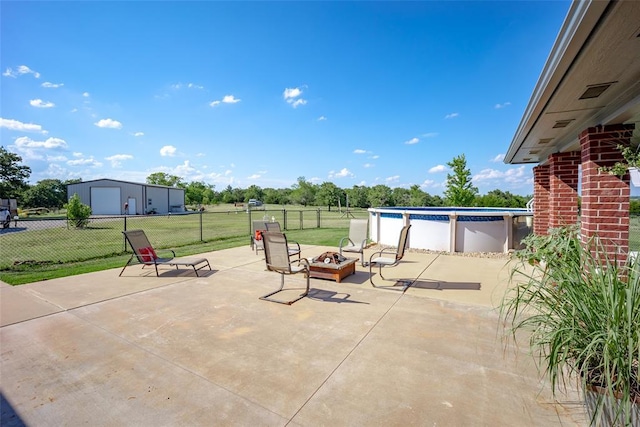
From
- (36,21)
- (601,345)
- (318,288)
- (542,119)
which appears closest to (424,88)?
(542,119)

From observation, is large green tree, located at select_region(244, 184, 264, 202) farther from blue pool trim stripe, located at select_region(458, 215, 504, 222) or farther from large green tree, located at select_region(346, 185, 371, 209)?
blue pool trim stripe, located at select_region(458, 215, 504, 222)

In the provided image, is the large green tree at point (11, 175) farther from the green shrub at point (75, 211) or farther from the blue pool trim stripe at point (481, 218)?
the blue pool trim stripe at point (481, 218)

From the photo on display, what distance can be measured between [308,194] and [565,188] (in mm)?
66627

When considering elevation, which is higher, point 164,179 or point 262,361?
point 164,179

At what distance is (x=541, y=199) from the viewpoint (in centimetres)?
829

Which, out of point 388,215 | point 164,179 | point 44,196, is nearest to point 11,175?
point 44,196

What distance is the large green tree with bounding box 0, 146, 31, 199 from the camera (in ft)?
143

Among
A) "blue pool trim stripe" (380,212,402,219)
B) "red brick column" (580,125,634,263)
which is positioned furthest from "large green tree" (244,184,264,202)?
"red brick column" (580,125,634,263)

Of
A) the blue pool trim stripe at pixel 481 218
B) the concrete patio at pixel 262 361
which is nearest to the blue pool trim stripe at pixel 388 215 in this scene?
the blue pool trim stripe at pixel 481 218

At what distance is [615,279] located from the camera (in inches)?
72.4

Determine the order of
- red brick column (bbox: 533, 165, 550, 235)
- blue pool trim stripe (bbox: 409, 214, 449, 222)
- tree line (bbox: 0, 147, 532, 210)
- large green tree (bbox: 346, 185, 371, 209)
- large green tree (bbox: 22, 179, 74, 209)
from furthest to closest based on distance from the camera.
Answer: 1. large green tree (bbox: 346, 185, 371, 209)
2. large green tree (bbox: 22, 179, 74, 209)
3. tree line (bbox: 0, 147, 532, 210)
4. blue pool trim stripe (bbox: 409, 214, 449, 222)
5. red brick column (bbox: 533, 165, 550, 235)

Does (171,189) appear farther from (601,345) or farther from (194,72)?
(601,345)

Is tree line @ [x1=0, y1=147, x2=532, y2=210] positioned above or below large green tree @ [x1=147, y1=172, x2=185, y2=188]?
below

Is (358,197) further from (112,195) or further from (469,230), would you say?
(469,230)
